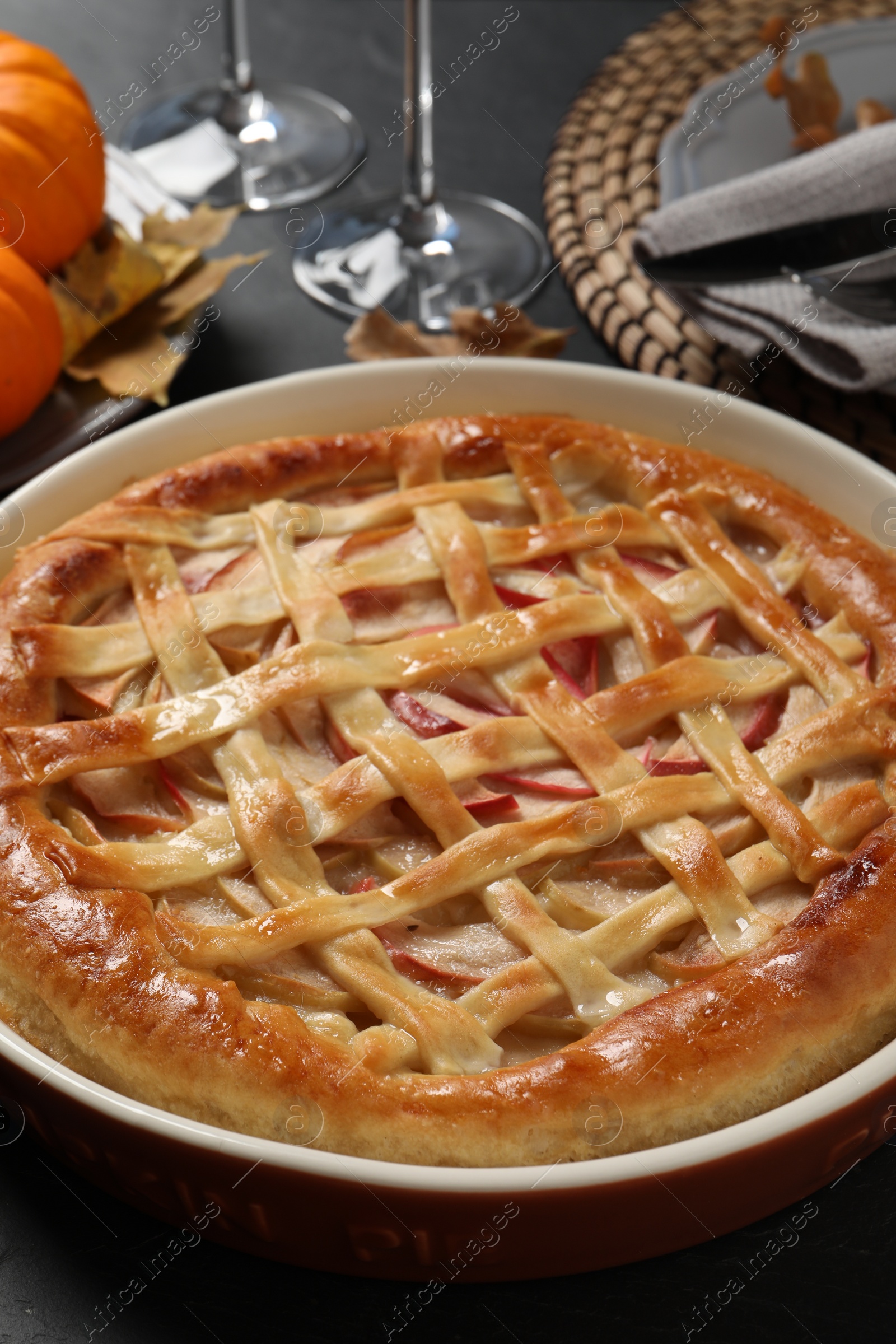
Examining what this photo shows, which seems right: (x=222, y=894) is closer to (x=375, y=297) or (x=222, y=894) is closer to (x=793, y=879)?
(x=793, y=879)

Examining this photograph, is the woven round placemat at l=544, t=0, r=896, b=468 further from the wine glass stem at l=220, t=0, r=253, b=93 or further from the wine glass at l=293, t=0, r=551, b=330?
the wine glass stem at l=220, t=0, r=253, b=93

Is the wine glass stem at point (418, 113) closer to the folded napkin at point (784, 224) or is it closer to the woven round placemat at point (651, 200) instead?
the woven round placemat at point (651, 200)

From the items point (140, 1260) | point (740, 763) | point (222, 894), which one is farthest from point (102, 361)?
point (140, 1260)

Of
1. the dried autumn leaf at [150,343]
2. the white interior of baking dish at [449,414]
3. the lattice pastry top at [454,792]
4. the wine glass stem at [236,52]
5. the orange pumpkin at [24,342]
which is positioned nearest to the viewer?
the lattice pastry top at [454,792]

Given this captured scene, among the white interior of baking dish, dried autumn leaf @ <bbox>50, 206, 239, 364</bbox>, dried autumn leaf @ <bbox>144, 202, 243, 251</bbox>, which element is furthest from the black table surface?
dried autumn leaf @ <bbox>144, 202, 243, 251</bbox>

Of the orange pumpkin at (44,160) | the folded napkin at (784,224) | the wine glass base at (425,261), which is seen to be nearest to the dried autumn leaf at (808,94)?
the folded napkin at (784,224)
